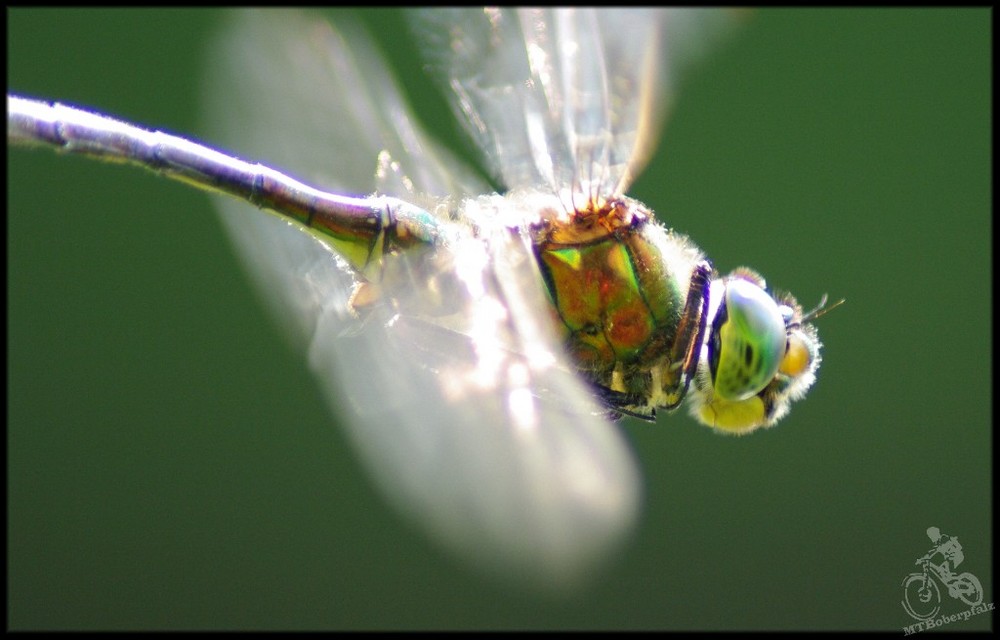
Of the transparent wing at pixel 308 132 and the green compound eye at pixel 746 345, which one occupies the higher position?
the transparent wing at pixel 308 132

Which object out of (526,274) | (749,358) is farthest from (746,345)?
(526,274)

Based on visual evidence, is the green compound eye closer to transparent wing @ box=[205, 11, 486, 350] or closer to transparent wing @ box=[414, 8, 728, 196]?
transparent wing @ box=[414, 8, 728, 196]

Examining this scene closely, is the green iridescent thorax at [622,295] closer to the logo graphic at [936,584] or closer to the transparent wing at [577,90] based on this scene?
the transparent wing at [577,90]

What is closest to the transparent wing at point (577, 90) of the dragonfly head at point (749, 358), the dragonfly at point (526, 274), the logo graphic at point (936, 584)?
the dragonfly at point (526, 274)

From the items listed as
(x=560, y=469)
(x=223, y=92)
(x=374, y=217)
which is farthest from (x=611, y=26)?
(x=223, y=92)

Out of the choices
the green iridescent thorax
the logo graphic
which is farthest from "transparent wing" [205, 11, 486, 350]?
the logo graphic

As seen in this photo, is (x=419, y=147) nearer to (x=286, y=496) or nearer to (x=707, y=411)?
(x=707, y=411)

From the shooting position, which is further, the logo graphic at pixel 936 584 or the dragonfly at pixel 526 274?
the logo graphic at pixel 936 584
